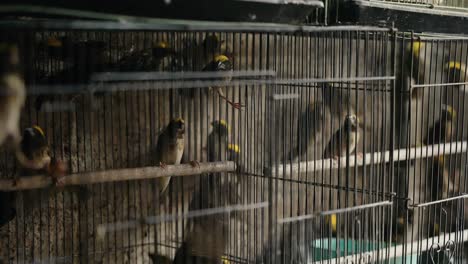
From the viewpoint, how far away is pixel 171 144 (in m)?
2.81

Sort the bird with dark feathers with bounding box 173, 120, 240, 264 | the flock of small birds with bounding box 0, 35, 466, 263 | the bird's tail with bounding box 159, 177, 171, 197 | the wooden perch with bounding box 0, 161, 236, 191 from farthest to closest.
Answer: the bird's tail with bounding box 159, 177, 171, 197, the bird with dark feathers with bounding box 173, 120, 240, 264, the wooden perch with bounding box 0, 161, 236, 191, the flock of small birds with bounding box 0, 35, 466, 263

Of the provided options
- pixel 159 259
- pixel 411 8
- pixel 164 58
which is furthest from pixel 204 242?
pixel 411 8

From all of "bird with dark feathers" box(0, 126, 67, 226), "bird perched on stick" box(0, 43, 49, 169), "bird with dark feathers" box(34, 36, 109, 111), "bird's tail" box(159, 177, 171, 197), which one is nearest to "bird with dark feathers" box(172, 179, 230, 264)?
"bird's tail" box(159, 177, 171, 197)

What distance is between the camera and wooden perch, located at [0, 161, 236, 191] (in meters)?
2.29

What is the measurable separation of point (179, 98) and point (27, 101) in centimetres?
70

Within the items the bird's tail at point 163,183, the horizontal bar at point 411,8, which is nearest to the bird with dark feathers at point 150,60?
the bird's tail at point 163,183

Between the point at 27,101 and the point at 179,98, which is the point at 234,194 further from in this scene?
the point at 27,101

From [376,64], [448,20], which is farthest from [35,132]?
[448,20]

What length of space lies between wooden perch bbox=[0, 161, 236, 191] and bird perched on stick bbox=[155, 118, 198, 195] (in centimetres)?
12

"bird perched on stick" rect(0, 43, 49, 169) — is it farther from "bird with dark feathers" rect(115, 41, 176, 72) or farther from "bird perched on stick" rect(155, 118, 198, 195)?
"bird perched on stick" rect(155, 118, 198, 195)

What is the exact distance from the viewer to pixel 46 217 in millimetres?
2613

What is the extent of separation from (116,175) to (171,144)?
14.8 inches

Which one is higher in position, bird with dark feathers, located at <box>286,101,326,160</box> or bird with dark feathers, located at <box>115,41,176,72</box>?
bird with dark feathers, located at <box>115,41,176,72</box>

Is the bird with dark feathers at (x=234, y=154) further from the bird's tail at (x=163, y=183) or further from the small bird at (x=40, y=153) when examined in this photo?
the small bird at (x=40, y=153)
